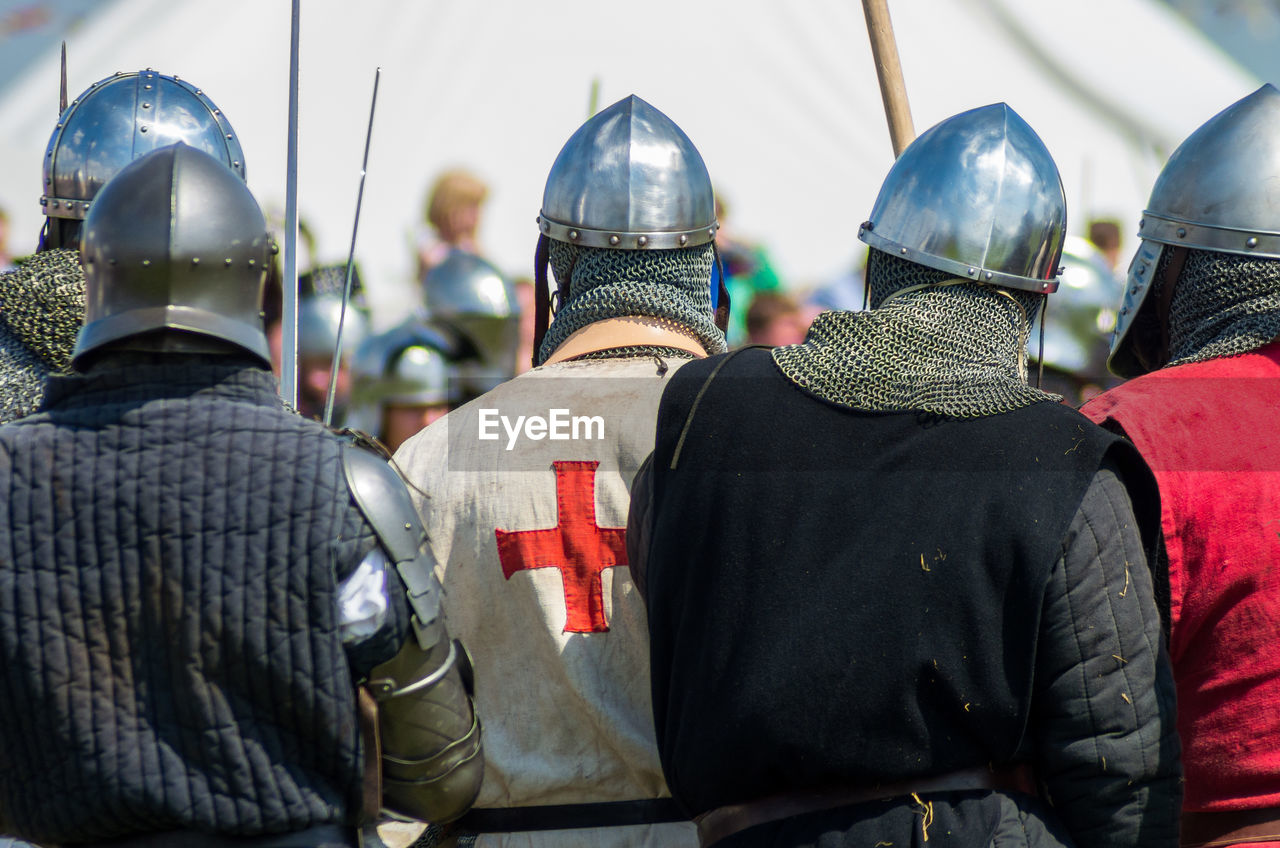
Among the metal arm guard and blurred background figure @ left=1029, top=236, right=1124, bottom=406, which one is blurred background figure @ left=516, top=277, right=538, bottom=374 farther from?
the metal arm guard

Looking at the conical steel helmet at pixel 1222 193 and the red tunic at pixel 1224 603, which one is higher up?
the conical steel helmet at pixel 1222 193

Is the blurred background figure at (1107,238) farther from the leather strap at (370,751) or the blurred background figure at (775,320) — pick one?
the leather strap at (370,751)

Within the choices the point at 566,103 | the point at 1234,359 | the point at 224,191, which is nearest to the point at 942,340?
the point at 1234,359

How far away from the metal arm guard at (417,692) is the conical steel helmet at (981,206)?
1239mm

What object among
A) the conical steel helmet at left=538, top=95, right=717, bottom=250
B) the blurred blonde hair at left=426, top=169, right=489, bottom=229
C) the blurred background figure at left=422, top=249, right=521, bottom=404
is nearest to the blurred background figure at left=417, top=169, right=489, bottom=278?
the blurred blonde hair at left=426, top=169, right=489, bottom=229

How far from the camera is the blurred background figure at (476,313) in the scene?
732 centimetres

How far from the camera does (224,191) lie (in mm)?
2420

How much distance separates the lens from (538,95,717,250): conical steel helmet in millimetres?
3441

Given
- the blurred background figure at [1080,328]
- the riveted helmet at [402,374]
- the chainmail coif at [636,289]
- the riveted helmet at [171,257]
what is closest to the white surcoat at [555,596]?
the chainmail coif at [636,289]

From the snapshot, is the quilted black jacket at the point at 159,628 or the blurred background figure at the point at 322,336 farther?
the blurred background figure at the point at 322,336

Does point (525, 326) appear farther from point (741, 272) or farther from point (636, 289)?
point (636, 289)

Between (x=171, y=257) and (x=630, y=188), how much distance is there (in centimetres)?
139

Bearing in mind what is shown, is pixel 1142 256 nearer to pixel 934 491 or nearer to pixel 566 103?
pixel 934 491

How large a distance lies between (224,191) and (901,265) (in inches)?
54.4
